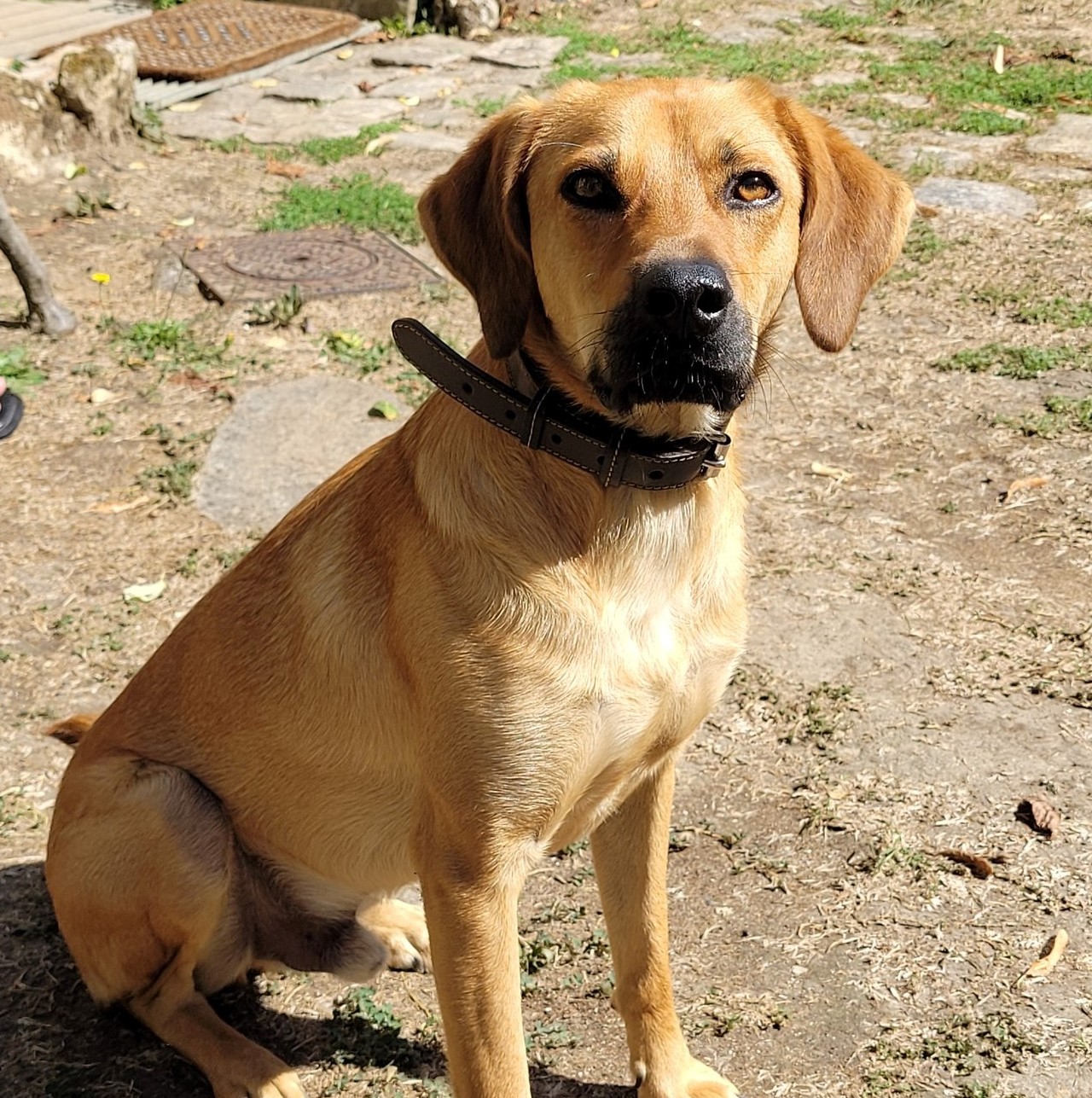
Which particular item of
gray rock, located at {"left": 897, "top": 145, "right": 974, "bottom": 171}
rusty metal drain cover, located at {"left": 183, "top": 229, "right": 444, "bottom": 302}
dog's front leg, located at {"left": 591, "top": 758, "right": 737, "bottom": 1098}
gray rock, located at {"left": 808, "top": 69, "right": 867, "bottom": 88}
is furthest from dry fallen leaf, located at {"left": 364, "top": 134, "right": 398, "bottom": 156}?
dog's front leg, located at {"left": 591, "top": 758, "right": 737, "bottom": 1098}

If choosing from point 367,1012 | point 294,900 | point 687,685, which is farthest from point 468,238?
point 367,1012

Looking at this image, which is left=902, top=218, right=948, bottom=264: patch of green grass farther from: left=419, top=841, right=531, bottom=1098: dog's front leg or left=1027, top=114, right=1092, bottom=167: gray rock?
left=419, top=841, right=531, bottom=1098: dog's front leg

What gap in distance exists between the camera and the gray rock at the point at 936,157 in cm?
750

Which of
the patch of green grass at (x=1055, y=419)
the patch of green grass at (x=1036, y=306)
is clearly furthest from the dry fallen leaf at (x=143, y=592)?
the patch of green grass at (x=1036, y=306)

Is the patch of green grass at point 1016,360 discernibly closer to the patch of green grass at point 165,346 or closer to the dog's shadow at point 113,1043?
the patch of green grass at point 165,346

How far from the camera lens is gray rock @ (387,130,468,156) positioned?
27.5ft

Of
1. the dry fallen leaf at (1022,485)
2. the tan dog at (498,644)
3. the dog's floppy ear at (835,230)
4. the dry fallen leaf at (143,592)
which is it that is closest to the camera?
the tan dog at (498,644)

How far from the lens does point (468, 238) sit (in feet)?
8.48

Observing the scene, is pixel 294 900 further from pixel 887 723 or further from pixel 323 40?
pixel 323 40

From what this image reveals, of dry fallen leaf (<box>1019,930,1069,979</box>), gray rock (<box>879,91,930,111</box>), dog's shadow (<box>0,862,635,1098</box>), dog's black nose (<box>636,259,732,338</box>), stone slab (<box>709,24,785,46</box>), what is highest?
dog's black nose (<box>636,259,732,338</box>)

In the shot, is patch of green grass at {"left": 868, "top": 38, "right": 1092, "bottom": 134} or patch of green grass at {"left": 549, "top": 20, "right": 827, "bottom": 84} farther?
patch of green grass at {"left": 549, "top": 20, "right": 827, "bottom": 84}

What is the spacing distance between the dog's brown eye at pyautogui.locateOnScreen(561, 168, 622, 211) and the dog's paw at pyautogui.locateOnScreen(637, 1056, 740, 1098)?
6.03ft

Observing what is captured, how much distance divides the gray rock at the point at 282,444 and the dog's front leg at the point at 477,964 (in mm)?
2773

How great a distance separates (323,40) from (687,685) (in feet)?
30.4
